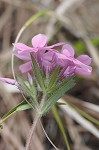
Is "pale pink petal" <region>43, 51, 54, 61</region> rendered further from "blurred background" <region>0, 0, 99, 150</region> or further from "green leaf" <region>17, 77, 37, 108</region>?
"blurred background" <region>0, 0, 99, 150</region>

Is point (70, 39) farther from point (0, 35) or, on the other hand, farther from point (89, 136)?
point (89, 136)

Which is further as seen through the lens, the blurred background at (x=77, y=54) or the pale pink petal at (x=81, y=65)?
the blurred background at (x=77, y=54)

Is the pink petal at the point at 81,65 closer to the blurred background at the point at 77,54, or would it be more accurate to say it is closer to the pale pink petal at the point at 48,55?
the pale pink petal at the point at 48,55

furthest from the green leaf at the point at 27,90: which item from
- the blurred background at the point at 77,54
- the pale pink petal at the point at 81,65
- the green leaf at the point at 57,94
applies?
the blurred background at the point at 77,54

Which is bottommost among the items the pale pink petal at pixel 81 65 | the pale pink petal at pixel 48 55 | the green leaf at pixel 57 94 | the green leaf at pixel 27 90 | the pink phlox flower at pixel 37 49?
the green leaf at pixel 57 94

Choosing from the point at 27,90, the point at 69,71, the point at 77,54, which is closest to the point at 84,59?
the point at 69,71

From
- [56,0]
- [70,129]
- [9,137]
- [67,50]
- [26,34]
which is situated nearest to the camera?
[67,50]

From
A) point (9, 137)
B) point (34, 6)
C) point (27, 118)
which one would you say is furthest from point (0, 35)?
point (9, 137)
